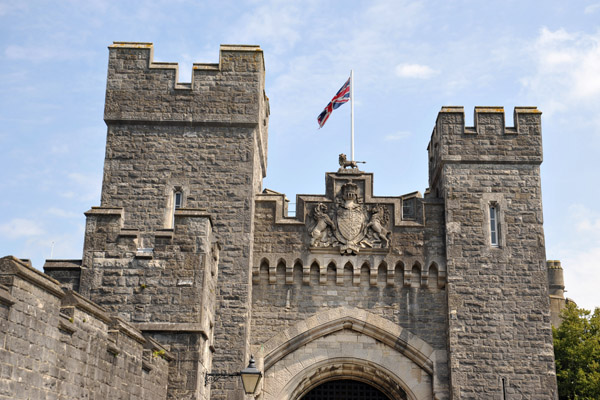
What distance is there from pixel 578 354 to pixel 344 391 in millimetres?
7541

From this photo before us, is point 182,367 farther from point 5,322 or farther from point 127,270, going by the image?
point 5,322

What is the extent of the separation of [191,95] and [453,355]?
311 inches

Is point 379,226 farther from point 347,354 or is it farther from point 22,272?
point 22,272

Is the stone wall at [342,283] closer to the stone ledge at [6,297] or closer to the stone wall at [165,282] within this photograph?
the stone wall at [165,282]

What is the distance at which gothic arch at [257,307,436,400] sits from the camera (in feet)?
57.8

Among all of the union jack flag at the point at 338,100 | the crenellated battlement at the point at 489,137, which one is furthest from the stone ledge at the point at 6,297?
the union jack flag at the point at 338,100

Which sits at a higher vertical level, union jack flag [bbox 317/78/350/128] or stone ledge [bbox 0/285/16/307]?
union jack flag [bbox 317/78/350/128]

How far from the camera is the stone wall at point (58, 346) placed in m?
8.15

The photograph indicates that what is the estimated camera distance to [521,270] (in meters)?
18.0

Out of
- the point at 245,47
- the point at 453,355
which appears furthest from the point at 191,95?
the point at 453,355

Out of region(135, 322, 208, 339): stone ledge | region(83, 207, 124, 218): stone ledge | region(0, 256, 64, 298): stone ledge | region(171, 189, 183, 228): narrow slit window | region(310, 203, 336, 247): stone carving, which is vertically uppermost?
region(171, 189, 183, 228): narrow slit window

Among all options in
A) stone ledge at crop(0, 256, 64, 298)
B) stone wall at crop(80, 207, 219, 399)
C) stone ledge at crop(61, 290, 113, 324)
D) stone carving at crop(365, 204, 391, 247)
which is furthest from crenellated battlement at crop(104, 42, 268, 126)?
stone ledge at crop(0, 256, 64, 298)

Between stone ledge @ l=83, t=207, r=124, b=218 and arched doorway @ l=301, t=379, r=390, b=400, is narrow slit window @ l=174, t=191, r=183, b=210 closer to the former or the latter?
stone ledge @ l=83, t=207, r=124, b=218

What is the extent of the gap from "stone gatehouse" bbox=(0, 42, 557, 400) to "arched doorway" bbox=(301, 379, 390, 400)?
0.09 feet
